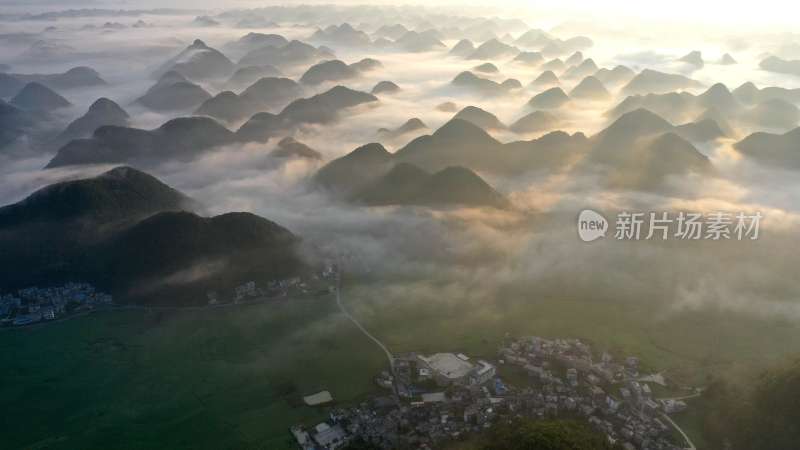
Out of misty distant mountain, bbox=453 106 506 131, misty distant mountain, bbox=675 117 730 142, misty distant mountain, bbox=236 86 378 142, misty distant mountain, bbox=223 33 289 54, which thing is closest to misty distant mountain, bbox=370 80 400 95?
misty distant mountain, bbox=236 86 378 142

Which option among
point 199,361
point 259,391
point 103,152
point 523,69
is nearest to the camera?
point 259,391

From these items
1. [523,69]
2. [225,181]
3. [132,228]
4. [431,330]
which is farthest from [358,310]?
[523,69]

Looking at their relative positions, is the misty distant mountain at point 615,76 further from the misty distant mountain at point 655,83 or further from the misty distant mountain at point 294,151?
the misty distant mountain at point 294,151

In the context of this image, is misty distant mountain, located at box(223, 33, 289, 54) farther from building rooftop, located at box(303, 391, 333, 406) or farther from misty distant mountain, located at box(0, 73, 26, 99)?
building rooftop, located at box(303, 391, 333, 406)

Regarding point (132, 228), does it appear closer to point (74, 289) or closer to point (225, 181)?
point (74, 289)

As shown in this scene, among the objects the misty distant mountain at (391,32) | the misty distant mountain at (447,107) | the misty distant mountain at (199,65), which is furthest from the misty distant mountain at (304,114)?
the misty distant mountain at (391,32)

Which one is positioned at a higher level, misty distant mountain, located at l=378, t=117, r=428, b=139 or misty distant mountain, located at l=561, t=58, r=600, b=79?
misty distant mountain, located at l=561, t=58, r=600, b=79

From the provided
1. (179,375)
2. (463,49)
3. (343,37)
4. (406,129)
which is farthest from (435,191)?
(343,37)

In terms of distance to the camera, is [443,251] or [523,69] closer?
[443,251]
